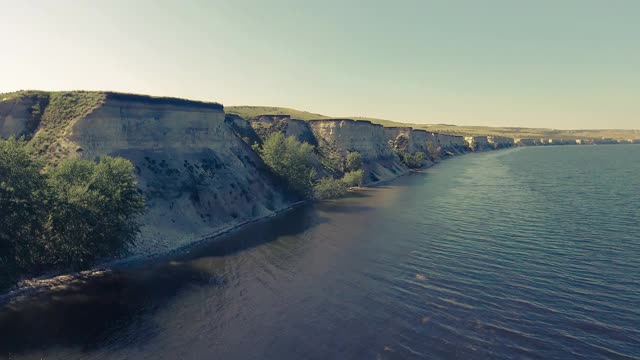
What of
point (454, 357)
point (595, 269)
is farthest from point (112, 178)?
point (595, 269)

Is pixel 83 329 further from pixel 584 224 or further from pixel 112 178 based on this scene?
pixel 584 224

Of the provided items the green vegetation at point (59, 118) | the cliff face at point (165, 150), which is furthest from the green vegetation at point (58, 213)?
the green vegetation at point (59, 118)

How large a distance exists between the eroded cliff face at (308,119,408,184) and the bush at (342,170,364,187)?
32.1 feet

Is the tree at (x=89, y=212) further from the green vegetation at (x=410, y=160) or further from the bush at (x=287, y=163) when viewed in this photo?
the green vegetation at (x=410, y=160)

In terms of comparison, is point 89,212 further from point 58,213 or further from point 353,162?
point 353,162

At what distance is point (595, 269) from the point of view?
39906 mm

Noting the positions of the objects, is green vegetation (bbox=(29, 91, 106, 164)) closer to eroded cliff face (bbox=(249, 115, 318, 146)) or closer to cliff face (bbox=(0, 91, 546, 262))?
cliff face (bbox=(0, 91, 546, 262))

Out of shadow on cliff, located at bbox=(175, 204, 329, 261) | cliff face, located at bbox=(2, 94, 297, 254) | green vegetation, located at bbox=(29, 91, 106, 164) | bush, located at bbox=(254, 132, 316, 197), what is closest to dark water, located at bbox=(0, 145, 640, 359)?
shadow on cliff, located at bbox=(175, 204, 329, 261)

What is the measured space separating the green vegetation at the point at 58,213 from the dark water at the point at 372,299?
14.5ft

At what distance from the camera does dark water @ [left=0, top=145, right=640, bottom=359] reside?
28359 mm

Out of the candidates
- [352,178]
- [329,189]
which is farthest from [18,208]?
[352,178]

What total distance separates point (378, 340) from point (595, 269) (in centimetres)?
2738

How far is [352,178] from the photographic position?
365ft

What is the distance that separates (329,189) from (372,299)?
6232cm
